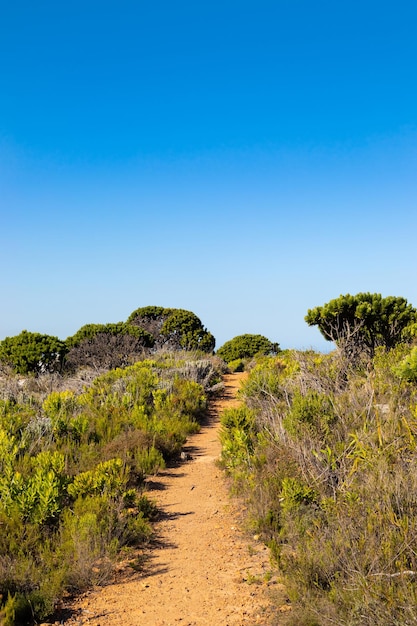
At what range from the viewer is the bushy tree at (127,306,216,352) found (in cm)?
2686

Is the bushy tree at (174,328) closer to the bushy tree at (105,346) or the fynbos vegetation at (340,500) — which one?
the bushy tree at (105,346)

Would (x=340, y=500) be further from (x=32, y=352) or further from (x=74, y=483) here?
(x=32, y=352)

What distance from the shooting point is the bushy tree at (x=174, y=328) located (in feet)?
88.1

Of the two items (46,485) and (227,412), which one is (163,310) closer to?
(227,412)

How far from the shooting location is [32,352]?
683 inches

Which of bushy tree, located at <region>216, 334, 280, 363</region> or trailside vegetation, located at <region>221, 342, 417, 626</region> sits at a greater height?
bushy tree, located at <region>216, 334, 280, 363</region>

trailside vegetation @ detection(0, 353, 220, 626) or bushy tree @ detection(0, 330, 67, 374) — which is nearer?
trailside vegetation @ detection(0, 353, 220, 626)

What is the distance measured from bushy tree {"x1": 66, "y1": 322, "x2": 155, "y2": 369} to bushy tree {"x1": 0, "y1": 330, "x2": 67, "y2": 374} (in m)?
0.49

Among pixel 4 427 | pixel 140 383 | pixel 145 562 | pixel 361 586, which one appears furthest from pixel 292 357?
pixel 361 586

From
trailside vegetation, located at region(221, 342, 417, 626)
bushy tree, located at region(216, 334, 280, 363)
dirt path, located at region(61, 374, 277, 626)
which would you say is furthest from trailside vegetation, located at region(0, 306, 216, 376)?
dirt path, located at region(61, 374, 277, 626)

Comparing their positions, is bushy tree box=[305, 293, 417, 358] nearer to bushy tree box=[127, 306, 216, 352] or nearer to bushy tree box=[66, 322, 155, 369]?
bushy tree box=[66, 322, 155, 369]

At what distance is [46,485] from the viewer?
18.1 ft

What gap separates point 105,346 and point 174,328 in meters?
8.83

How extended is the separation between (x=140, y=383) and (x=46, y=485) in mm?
7341
